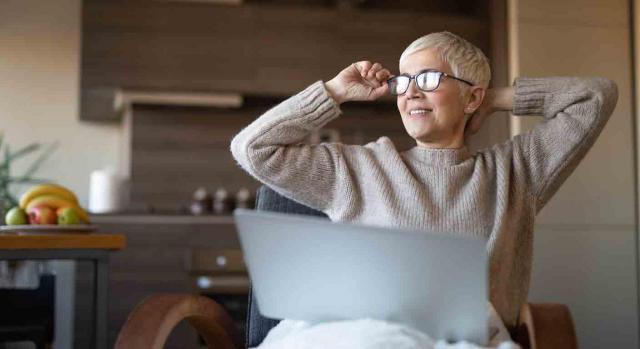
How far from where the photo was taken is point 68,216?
97.7 inches

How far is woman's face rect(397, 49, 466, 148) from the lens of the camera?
1786mm

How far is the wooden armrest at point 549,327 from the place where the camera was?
1.51m

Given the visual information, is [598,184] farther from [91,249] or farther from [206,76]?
[91,249]

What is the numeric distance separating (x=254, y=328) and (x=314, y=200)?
1.05ft

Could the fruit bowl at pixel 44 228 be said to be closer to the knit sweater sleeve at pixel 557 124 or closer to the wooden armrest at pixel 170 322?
the wooden armrest at pixel 170 322

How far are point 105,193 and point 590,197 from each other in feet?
7.59

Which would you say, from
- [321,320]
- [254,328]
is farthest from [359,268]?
[254,328]

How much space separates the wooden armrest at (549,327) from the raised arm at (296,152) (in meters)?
0.49

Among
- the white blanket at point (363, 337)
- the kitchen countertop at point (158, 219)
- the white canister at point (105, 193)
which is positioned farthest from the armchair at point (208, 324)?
the white canister at point (105, 193)

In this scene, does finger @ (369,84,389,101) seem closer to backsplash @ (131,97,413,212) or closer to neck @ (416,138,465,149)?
neck @ (416,138,465,149)

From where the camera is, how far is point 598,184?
13.2 feet

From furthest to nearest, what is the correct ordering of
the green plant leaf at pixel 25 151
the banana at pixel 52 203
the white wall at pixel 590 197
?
the green plant leaf at pixel 25 151 → the white wall at pixel 590 197 → the banana at pixel 52 203

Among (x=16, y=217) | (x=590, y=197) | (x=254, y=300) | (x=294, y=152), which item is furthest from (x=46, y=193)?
(x=590, y=197)

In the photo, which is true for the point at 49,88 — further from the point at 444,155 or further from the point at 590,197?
the point at 444,155
